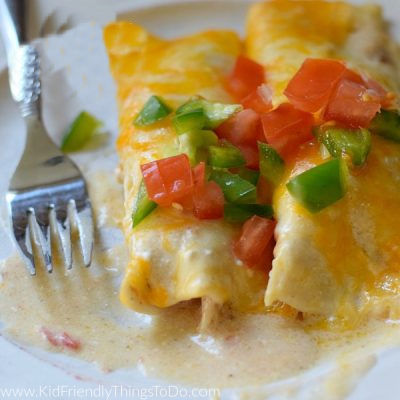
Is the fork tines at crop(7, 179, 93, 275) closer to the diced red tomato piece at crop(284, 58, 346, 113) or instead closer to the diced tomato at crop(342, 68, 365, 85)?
the diced red tomato piece at crop(284, 58, 346, 113)

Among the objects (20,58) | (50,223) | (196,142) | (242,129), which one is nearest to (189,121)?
(196,142)

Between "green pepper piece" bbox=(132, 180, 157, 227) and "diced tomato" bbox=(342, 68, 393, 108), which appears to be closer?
"green pepper piece" bbox=(132, 180, 157, 227)

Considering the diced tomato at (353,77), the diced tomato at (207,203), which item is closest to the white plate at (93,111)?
the diced tomato at (207,203)

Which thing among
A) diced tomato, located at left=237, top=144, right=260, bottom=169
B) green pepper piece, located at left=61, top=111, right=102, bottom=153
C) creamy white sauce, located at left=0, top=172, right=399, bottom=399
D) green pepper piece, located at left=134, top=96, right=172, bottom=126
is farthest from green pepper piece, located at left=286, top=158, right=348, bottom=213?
green pepper piece, located at left=61, top=111, right=102, bottom=153

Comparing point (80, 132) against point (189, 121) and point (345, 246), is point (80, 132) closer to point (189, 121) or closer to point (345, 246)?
point (189, 121)

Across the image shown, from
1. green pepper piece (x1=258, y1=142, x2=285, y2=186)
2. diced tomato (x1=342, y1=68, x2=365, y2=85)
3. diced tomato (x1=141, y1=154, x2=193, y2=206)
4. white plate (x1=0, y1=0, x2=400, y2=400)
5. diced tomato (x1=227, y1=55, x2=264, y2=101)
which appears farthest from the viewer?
diced tomato (x1=227, y1=55, x2=264, y2=101)

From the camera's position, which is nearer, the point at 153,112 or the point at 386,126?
the point at 386,126

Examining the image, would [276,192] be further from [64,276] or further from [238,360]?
[64,276]
